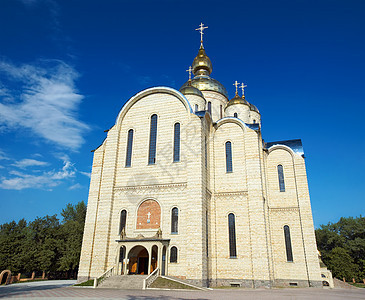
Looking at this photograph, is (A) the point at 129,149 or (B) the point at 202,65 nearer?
(A) the point at 129,149

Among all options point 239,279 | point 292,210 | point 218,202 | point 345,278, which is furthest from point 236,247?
point 345,278

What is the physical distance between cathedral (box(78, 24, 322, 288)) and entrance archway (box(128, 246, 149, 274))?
0.21ft

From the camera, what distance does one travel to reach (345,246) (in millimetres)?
36938

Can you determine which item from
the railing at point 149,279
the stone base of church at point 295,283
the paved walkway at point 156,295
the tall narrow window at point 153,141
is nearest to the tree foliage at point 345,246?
the stone base of church at point 295,283

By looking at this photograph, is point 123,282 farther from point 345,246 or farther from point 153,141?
point 345,246

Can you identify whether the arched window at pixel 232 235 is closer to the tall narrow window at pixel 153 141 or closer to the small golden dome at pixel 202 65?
the tall narrow window at pixel 153 141

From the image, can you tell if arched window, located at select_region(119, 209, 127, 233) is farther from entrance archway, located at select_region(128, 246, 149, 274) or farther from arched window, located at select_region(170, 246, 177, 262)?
arched window, located at select_region(170, 246, 177, 262)

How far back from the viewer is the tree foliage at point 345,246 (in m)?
31.3

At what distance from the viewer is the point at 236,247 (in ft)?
61.3

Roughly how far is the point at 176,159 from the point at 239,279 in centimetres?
849

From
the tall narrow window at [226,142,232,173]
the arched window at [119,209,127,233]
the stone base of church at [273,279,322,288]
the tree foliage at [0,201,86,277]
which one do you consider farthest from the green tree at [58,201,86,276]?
the stone base of church at [273,279,322,288]

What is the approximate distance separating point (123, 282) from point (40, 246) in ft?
54.8

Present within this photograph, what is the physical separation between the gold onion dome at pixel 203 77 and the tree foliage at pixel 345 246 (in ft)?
71.4

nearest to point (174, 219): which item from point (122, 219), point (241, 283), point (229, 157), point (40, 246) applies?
point (122, 219)
